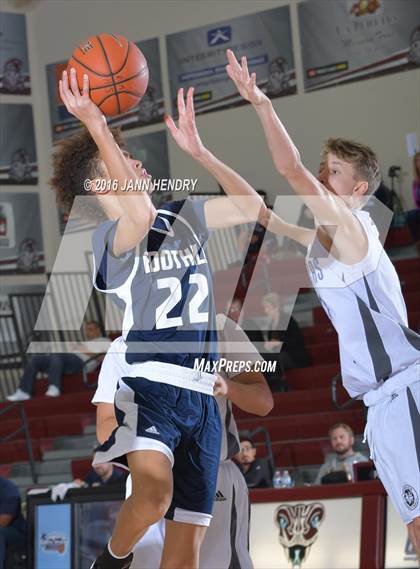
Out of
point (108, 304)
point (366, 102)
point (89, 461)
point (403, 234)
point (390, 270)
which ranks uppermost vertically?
point (366, 102)

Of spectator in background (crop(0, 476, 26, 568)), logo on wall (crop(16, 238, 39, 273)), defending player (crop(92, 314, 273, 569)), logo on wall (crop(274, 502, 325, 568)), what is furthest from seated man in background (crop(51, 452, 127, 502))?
logo on wall (crop(16, 238, 39, 273))

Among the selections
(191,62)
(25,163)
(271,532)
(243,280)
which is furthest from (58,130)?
(271,532)

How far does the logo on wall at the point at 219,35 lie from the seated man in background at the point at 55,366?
5.55 metres

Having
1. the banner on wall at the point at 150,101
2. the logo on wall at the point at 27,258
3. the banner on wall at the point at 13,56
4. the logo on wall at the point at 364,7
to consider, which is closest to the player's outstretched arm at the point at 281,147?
the logo on wall at the point at 364,7

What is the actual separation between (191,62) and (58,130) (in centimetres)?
279

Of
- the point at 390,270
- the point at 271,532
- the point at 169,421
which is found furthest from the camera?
the point at 271,532

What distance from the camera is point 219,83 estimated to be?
16.7 m

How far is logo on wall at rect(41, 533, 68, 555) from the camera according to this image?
330 inches

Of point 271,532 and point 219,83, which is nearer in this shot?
point 271,532

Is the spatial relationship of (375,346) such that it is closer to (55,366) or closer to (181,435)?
(181,435)

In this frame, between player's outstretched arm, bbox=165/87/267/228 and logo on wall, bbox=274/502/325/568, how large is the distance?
12.8 feet

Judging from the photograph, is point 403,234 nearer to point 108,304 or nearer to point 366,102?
point 366,102

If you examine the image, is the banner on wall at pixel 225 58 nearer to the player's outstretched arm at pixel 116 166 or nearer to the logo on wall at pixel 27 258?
the logo on wall at pixel 27 258

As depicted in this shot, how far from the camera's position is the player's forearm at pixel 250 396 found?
431 centimetres
